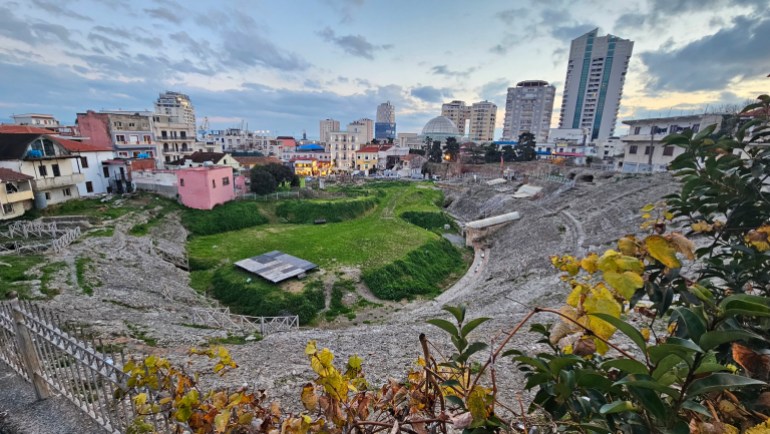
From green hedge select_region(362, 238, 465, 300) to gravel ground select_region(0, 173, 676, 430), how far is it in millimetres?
1034

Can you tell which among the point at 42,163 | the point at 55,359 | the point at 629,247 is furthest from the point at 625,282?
the point at 42,163

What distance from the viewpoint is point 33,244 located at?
1470cm

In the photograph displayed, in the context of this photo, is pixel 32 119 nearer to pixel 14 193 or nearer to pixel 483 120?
pixel 14 193

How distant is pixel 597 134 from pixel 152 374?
341ft

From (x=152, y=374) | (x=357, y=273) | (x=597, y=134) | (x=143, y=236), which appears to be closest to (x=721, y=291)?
(x=152, y=374)

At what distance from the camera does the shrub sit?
103 feet

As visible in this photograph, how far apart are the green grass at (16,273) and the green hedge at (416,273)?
43.7 ft

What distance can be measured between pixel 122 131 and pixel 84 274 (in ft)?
98.4

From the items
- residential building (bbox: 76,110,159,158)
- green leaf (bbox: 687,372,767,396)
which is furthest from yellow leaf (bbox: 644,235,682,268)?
residential building (bbox: 76,110,159,158)

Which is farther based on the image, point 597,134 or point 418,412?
point 597,134

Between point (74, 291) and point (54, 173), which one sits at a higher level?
point (54, 173)

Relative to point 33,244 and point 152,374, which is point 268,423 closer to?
point 152,374

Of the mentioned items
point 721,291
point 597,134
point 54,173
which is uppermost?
point 597,134

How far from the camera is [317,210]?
30.6 metres
